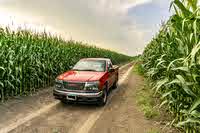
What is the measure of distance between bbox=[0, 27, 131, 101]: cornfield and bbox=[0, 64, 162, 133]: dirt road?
0.71 metres

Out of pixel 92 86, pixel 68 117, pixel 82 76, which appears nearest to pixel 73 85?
pixel 82 76

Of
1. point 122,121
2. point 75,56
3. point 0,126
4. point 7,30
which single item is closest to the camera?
point 0,126

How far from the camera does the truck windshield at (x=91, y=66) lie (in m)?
10.3

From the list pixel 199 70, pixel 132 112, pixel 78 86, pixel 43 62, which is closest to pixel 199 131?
pixel 199 70

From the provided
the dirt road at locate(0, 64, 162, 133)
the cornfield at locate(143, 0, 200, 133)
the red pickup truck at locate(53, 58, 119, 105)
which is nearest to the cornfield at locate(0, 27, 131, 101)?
the dirt road at locate(0, 64, 162, 133)

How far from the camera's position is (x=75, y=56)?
18625mm

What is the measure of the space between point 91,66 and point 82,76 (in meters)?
1.45

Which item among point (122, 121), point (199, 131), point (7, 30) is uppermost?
point (7, 30)

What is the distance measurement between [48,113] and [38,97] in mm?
2528

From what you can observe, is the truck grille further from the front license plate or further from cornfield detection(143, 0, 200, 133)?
cornfield detection(143, 0, 200, 133)

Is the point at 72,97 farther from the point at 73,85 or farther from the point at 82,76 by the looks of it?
the point at 82,76

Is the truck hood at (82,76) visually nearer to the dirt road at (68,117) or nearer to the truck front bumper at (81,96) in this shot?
the truck front bumper at (81,96)

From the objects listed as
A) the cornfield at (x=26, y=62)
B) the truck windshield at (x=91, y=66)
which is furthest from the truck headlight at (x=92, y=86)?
the cornfield at (x=26, y=62)

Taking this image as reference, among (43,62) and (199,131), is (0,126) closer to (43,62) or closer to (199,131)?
(199,131)
